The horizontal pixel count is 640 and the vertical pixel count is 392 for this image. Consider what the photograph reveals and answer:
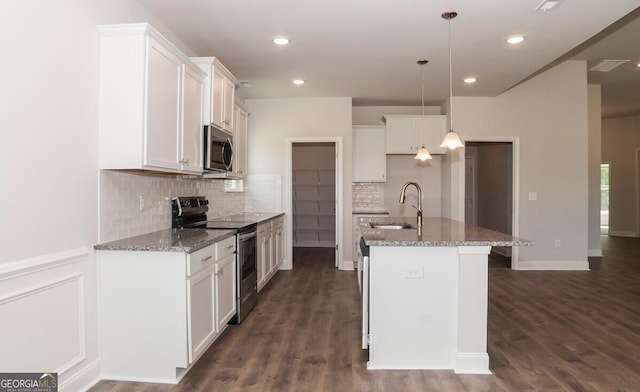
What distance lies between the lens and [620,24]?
423cm

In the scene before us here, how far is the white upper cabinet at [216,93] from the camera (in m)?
3.48

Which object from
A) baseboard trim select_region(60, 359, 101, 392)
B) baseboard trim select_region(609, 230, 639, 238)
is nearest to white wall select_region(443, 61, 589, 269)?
baseboard trim select_region(609, 230, 639, 238)

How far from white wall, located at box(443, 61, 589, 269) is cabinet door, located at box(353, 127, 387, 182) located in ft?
4.30

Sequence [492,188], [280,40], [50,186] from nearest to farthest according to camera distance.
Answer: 1. [50,186]
2. [280,40]
3. [492,188]

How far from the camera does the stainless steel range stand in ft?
11.7

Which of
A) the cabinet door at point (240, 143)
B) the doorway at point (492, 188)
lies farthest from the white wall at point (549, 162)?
the cabinet door at point (240, 143)

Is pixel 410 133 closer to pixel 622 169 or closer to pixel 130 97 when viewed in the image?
pixel 130 97

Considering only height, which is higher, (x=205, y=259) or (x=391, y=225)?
(x=391, y=225)

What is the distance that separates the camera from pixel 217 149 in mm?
3691

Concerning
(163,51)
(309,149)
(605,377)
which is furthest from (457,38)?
(309,149)

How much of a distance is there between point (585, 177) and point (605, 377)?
4.09 meters

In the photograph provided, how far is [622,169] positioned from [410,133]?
6646 mm

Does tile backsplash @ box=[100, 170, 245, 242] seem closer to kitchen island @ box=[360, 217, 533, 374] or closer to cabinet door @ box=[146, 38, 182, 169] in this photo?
cabinet door @ box=[146, 38, 182, 169]

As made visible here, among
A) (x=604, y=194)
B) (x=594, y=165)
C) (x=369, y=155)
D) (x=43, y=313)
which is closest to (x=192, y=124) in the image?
(x=43, y=313)
